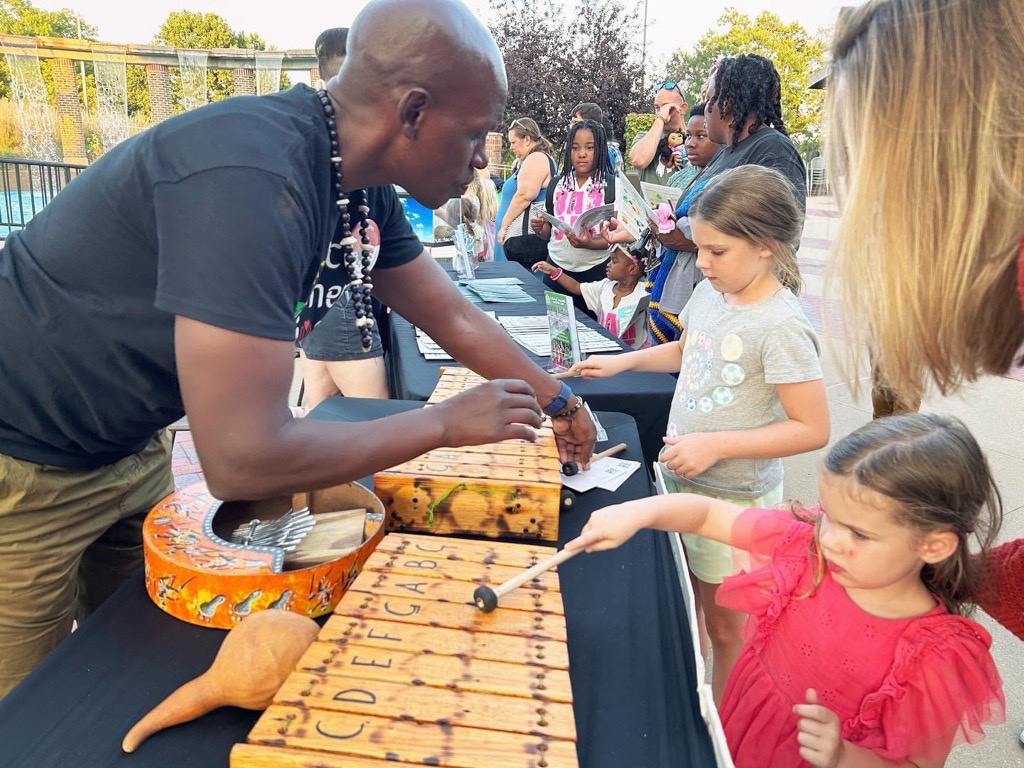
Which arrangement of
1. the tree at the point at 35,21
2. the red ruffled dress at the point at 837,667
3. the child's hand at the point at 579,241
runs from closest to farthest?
the red ruffled dress at the point at 837,667, the child's hand at the point at 579,241, the tree at the point at 35,21

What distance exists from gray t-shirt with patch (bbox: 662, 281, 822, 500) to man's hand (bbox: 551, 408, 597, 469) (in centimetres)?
40

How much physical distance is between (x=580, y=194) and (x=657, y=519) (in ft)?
13.7

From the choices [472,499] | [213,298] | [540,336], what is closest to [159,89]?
[540,336]

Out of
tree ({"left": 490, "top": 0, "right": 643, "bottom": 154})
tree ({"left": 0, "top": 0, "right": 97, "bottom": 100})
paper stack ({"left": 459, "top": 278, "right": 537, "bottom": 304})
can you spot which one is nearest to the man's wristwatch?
paper stack ({"left": 459, "top": 278, "right": 537, "bottom": 304})

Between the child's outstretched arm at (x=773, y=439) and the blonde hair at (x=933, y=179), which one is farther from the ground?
the blonde hair at (x=933, y=179)

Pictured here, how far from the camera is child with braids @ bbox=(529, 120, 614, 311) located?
495 cm

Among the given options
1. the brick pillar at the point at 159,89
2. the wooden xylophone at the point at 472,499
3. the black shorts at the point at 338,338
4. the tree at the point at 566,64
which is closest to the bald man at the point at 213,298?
the wooden xylophone at the point at 472,499

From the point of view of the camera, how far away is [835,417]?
466 cm

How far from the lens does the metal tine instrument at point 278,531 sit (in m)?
1.23

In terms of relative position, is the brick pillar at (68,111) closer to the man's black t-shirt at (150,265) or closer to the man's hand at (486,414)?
the man's black t-shirt at (150,265)

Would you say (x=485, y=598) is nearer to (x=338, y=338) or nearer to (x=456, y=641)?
(x=456, y=641)

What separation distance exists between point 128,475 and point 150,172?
677 mm

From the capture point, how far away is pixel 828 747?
113cm

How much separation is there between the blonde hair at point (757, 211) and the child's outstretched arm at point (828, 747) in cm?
116
